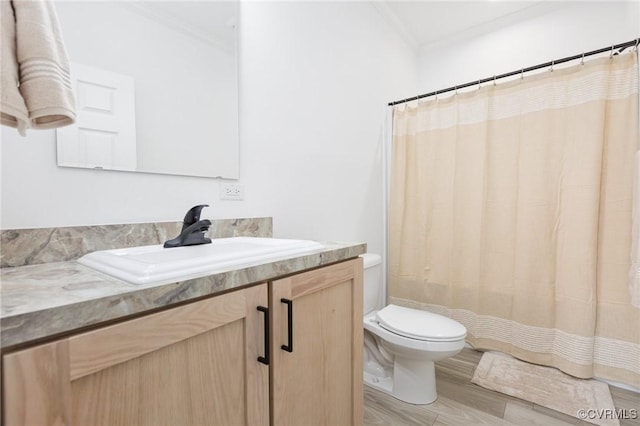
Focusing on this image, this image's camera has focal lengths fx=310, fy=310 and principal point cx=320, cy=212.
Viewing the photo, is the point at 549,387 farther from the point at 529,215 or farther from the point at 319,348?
the point at 319,348

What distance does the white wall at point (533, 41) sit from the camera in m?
2.06

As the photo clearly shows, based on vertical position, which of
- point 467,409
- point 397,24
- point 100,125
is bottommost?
point 467,409

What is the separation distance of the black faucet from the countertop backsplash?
0.09 m

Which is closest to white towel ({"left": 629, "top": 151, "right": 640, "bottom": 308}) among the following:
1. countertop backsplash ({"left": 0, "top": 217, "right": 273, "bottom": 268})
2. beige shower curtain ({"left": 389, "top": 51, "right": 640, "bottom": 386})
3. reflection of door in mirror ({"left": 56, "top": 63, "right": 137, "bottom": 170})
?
beige shower curtain ({"left": 389, "top": 51, "right": 640, "bottom": 386})

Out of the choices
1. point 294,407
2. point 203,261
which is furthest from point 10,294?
point 294,407

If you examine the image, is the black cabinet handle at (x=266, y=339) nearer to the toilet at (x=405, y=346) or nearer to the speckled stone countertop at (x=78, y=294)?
the speckled stone countertop at (x=78, y=294)

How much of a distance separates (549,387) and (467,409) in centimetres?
54

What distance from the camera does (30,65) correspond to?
607 mm

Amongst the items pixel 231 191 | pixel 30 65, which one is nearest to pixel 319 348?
pixel 231 191

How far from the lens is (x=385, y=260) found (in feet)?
8.20

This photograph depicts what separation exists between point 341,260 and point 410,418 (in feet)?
3.37

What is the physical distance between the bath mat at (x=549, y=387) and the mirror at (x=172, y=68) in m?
1.83

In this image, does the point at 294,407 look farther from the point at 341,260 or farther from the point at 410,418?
the point at 410,418

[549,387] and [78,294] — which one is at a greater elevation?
[78,294]
